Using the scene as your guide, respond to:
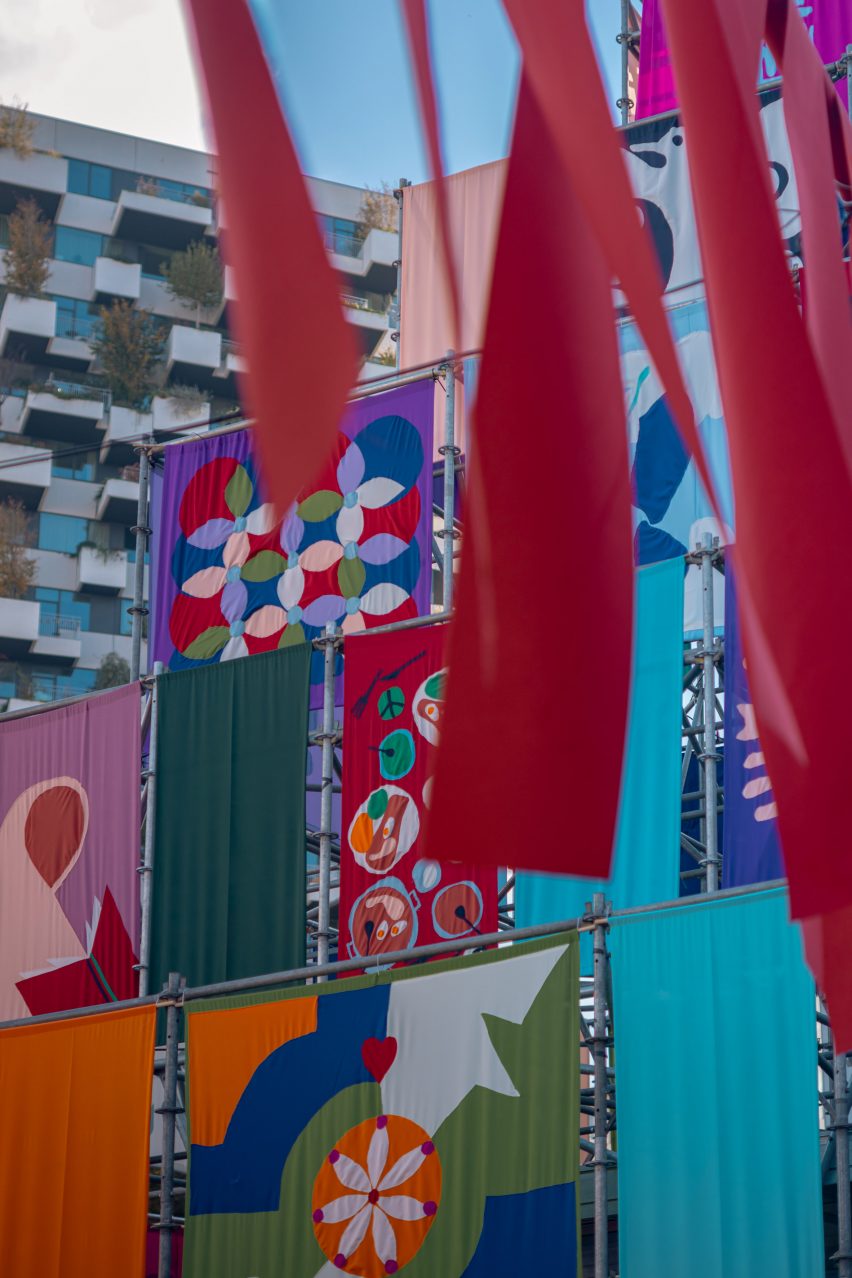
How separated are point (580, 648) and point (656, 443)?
379 inches

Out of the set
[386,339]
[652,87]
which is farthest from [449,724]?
[386,339]

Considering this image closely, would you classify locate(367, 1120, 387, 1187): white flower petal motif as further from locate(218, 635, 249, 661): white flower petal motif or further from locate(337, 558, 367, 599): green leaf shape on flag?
locate(218, 635, 249, 661): white flower petal motif

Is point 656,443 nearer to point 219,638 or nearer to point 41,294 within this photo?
point 219,638

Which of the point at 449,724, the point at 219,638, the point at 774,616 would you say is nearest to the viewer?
the point at 449,724

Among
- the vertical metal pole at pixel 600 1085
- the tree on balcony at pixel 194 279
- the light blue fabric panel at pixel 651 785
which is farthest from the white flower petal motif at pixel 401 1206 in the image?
the tree on balcony at pixel 194 279

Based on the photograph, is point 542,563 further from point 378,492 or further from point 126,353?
point 126,353

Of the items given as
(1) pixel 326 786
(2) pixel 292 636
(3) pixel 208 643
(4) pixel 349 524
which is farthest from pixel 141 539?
(1) pixel 326 786

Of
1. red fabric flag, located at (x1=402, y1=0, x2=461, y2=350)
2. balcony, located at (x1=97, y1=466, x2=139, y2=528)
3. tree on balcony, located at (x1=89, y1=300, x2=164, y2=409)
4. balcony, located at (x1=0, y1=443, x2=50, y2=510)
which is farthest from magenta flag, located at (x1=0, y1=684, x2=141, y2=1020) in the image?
tree on balcony, located at (x1=89, y1=300, x2=164, y2=409)

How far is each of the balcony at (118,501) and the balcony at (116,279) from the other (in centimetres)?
519

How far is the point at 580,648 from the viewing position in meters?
1.21

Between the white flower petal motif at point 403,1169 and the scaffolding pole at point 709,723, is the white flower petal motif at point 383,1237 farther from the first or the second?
the scaffolding pole at point 709,723

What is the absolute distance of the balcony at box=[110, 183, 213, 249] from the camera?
44688 millimetres

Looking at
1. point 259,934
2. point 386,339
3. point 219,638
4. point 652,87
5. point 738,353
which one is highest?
point 386,339

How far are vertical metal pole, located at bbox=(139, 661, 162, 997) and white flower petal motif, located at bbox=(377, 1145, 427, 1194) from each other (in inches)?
110
